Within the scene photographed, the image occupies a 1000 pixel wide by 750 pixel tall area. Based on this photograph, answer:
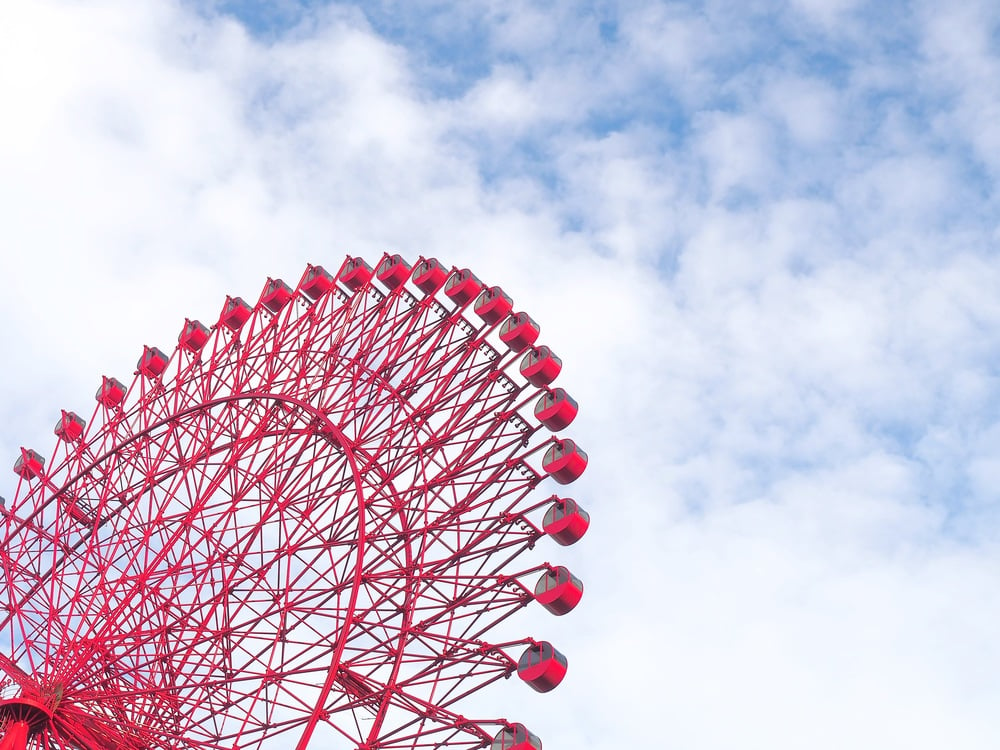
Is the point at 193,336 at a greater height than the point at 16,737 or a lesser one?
greater

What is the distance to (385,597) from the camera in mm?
28047

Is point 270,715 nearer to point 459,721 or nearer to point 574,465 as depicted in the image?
point 459,721

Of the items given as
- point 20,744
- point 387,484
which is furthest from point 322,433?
point 20,744

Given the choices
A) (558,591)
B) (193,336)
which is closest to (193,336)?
(193,336)

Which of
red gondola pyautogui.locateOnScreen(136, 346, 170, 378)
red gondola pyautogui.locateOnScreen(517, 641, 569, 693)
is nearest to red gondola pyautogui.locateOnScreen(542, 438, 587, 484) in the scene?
red gondola pyautogui.locateOnScreen(517, 641, 569, 693)

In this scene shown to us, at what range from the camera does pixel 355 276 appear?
33.4 metres

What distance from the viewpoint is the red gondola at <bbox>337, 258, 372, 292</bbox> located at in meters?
33.4

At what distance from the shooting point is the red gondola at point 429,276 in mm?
32834

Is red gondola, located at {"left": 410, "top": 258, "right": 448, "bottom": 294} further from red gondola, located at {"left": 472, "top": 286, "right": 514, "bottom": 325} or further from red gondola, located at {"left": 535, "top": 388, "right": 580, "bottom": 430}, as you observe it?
red gondola, located at {"left": 535, "top": 388, "right": 580, "bottom": 430}

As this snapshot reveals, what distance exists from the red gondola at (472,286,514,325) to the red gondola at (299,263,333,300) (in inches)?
167

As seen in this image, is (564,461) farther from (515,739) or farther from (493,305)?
(515,739)

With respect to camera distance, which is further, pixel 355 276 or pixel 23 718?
pixel 355 276

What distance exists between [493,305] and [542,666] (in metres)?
8.70

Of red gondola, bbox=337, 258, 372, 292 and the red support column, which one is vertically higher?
red gondola, bbox=337, 258, 372, 292
